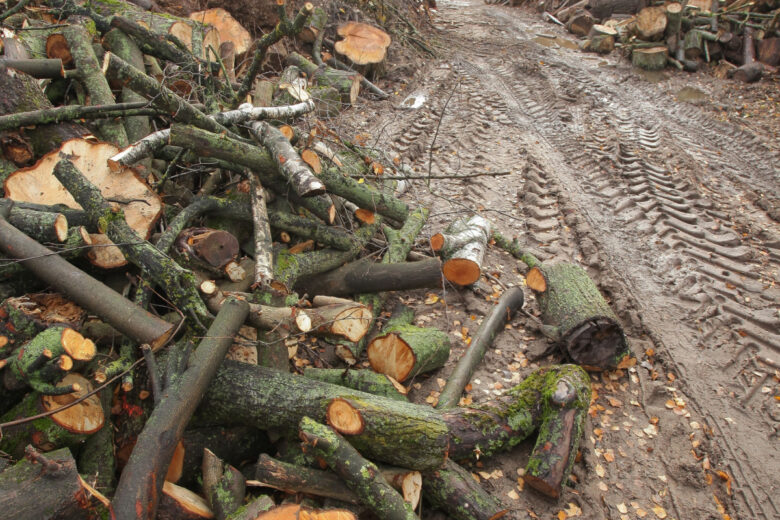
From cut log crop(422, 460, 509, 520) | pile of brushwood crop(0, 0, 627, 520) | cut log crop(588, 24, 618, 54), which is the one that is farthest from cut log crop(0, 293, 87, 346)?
cut log crop(588, 24, 618, 54)

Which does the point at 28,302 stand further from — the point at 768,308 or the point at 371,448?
the point at 768,308

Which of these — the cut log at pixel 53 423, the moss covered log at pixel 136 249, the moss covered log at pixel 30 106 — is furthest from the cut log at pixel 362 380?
the moss covered log at pixel 30 106

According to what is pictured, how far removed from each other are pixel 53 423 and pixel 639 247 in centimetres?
543

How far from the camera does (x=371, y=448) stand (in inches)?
104

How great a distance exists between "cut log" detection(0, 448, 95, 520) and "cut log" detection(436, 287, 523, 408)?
2.15 m

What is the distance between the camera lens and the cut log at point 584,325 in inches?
145

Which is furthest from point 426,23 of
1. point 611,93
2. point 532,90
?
point 611,93

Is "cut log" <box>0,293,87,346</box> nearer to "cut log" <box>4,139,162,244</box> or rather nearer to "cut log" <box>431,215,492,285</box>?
"cut log" <box>4,139,162,244</box>

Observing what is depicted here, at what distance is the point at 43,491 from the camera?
199cm

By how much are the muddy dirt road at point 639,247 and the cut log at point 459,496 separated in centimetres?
29

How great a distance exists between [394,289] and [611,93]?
24.3 ft

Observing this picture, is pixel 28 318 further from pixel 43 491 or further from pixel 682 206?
pixel 682 206

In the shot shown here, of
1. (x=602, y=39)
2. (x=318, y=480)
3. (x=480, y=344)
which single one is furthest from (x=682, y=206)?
(x=602, y=39)

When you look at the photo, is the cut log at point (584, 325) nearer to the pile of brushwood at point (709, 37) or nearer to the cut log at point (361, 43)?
the cut log at point (361, 43)
